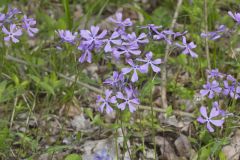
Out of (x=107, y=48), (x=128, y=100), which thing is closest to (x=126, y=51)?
(x=107, y=48)

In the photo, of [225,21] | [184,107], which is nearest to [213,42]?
[225,21]

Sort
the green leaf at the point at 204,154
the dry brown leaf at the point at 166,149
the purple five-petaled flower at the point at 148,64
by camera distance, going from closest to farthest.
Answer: the purple five-petaled flower at the point at 148,64, the green leaf at the point at 204,154, the dry brown leaf at the point at 166,149

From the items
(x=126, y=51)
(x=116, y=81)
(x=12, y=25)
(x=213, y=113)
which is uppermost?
(x=12, y=25)

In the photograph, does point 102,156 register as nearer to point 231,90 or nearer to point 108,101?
point 108,101

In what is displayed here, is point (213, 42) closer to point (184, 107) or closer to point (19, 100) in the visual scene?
point (184, 107)

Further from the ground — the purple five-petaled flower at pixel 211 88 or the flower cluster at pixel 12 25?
the flower cluster at pixel 12 25

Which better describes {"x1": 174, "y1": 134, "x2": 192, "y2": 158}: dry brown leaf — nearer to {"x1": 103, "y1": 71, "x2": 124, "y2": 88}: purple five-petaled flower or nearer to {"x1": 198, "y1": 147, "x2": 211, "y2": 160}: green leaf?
{"x1": 198, "y1": 147, "x2": 211, "y2": 160}: green leaf

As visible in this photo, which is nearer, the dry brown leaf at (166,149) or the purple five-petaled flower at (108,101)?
the purple five-petaled flower at (108,101)

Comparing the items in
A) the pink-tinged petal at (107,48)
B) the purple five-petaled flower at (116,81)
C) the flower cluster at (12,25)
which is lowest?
the purple five-petaled flower at (116,81)

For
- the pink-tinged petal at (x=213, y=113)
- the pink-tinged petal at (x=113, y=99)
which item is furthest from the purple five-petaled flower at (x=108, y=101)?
the pink-tinged petal at (x=213, y=113)

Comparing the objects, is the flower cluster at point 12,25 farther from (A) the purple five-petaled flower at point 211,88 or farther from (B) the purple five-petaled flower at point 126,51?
(A) the purple five-petaled flower at point 211,88

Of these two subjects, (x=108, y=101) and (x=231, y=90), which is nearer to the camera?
(x=108, y=101)

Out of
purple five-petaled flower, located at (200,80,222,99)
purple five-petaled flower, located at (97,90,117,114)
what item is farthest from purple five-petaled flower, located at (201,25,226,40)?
purple five-petaled flower, located at (97,90,117,114)
